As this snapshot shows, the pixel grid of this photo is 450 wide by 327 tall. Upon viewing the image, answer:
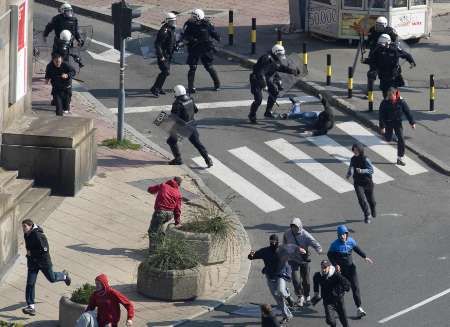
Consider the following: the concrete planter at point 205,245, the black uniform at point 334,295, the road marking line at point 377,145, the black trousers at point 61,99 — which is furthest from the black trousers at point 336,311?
the black trousers at point 61,99

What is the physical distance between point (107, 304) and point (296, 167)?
10576 millimetres

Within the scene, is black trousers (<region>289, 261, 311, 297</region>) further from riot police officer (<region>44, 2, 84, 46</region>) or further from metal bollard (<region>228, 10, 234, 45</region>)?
metal bollard (<region>228, 10, 234, 45</region>)

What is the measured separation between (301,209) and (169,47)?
786 cm

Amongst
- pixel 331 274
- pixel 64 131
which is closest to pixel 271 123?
pixel 64 131

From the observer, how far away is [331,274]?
21.9 m

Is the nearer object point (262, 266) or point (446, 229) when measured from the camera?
point (262, 266)

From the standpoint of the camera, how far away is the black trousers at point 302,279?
23125mm

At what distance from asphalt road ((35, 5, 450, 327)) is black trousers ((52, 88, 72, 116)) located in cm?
164

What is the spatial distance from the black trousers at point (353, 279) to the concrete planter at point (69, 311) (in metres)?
4.21

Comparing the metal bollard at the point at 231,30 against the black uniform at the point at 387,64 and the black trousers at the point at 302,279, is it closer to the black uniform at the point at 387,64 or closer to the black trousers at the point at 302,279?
the black uniform at the point at 387,64

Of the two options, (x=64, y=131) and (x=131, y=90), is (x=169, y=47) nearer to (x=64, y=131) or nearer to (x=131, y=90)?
(x=131, y=90)

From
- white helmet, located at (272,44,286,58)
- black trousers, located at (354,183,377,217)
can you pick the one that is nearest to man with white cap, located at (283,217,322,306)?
black trousers, located at (354,183,377,217)

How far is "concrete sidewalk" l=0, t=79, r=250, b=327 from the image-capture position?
894 inches

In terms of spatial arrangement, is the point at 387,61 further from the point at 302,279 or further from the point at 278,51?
the point at 302,279
